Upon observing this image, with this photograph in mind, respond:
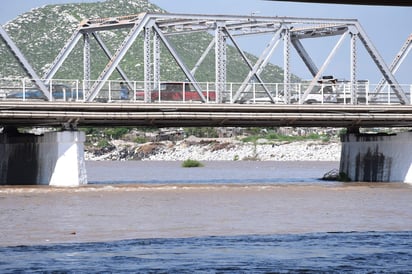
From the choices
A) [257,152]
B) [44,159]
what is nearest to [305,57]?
[44,159]

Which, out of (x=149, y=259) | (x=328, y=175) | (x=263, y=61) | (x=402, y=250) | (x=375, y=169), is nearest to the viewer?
(x=149, y=259)

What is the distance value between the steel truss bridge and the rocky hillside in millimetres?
69407

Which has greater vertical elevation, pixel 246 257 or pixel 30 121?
pixel 30 121

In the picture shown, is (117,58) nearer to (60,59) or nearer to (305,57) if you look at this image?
(60,59)

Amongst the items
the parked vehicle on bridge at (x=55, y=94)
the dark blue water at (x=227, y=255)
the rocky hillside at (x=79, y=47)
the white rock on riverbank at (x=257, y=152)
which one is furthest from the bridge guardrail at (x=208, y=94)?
the rocky hillside at (x=79, y=47)

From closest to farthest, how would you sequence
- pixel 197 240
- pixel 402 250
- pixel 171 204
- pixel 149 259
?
1. pixel 149 259
2. pixel 402 250
3. pixel 197 240
4. pixel 171 204

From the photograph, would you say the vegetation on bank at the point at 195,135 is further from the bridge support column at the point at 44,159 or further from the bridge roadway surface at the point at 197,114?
the bridge support column at the point at 44,159

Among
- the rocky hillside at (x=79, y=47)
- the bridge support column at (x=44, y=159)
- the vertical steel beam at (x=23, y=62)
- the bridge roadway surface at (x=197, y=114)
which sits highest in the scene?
the rocky hillside at (x=79, y=47)

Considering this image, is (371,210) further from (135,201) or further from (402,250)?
(402,250)

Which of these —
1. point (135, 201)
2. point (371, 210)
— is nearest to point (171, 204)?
point (135, 201)

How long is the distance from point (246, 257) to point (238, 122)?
110 ft

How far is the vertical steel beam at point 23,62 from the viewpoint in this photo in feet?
160

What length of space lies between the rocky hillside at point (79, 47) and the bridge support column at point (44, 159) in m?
72.3

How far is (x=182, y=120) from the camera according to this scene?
5356 cm
